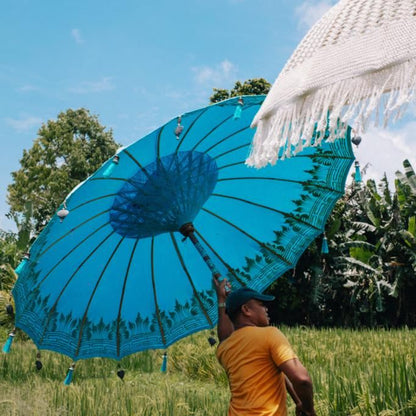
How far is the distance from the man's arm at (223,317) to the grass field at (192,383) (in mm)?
1504

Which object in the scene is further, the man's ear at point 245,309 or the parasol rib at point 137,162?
the parasol rib at point 137,162

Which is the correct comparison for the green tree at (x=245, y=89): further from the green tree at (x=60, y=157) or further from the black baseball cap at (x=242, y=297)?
the black baseball cap at (x=242, y=297)

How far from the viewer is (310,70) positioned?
1260 mm

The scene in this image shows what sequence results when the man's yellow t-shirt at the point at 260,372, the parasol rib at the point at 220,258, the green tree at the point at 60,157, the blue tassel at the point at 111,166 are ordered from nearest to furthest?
1. the man's yellow t-shirt at the point at 260,372
2. the blue tassel at the point at 111,166
3. the parasol rib at the point at 220,258
4. the green tree at the point at 60,157

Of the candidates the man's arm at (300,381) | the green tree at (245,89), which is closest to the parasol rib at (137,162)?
the man's arm at (300,381)

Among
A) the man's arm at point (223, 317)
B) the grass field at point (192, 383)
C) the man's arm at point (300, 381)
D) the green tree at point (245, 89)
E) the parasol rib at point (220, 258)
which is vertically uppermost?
the green tree at point (245, 89)

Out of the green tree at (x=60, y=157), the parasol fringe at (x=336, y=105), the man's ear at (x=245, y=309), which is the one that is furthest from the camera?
the green tree at (x=60, y=157)

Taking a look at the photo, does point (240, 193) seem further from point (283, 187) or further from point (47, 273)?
point (47, 273)

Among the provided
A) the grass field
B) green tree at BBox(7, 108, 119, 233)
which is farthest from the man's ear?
green tree at BBox(7, 108, 119, 233)

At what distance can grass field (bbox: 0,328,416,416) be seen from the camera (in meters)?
3.96

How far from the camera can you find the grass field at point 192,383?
396 cm

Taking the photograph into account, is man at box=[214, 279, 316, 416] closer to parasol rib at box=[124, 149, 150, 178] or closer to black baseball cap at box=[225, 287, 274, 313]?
black baseball cap at box=[225, 287, 274, 313]

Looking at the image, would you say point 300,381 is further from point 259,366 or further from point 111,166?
point 111,166

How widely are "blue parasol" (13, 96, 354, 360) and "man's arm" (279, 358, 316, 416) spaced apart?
115 centimetres
